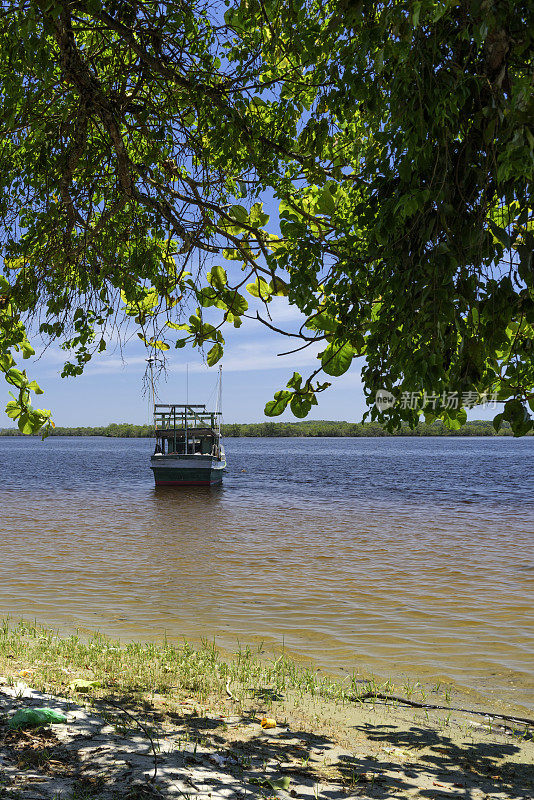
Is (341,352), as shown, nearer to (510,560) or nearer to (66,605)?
(66,605)

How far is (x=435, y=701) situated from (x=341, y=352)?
16.4 ft

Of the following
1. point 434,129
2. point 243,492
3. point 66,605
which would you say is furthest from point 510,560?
point 243,492

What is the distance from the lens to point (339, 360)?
3023mm

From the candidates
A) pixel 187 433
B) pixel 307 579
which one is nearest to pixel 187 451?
pixel 187 433

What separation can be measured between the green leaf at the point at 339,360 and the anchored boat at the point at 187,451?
2968 cm

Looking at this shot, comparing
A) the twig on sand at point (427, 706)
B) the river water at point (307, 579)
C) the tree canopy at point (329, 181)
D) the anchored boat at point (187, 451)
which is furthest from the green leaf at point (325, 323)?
the anchored boat at point (187, 451)

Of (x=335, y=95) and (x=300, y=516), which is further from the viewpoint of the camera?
(x=300, y=516)

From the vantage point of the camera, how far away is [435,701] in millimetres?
6328

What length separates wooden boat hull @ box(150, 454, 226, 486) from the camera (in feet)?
109

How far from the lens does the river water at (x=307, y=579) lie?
8398 millimetres

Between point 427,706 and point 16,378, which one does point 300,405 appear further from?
point 427,706

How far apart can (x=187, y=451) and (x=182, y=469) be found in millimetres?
1902

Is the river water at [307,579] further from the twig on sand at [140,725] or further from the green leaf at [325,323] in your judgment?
the green leaf at [325,323]

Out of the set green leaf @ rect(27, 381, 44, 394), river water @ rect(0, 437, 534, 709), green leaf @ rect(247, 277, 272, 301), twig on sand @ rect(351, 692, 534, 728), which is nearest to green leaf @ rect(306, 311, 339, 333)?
green leaf @ rect(247, 277, 272, 301)
